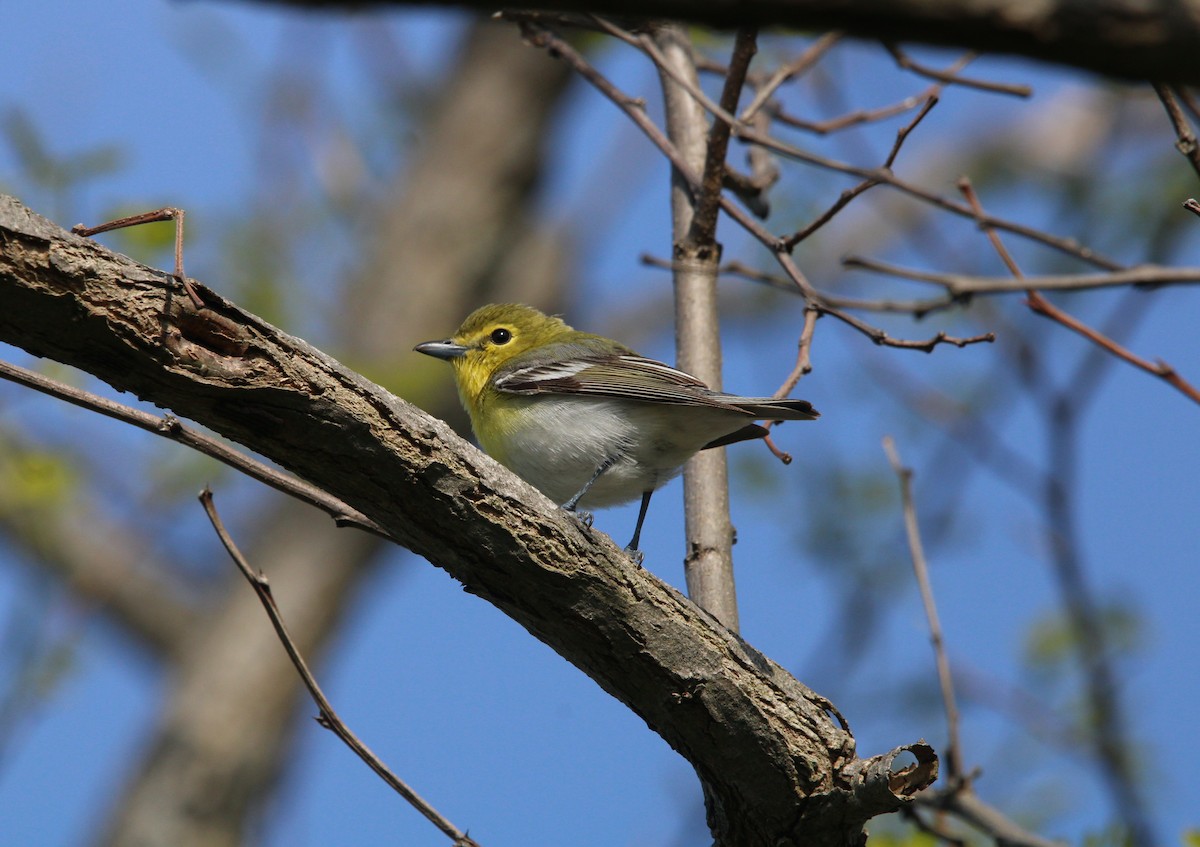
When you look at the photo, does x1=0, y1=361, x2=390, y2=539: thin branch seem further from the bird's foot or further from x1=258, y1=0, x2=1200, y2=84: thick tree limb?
x1=258, y1=0, x2=1200, y2=84: thick tree limb

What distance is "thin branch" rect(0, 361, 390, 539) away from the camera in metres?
2.61

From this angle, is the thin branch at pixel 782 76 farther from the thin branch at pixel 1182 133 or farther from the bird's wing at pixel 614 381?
the thin branch at pixel 1182 133

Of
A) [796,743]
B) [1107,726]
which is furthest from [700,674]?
[1107,726]

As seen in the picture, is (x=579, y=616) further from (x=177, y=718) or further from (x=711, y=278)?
(x=177, y=718)

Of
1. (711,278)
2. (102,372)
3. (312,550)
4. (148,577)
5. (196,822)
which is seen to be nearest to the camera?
(102,372)

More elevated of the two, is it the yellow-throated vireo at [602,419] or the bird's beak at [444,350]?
the bird's beak at [444,350]

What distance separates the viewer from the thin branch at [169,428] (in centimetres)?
261

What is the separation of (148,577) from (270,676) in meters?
4.00

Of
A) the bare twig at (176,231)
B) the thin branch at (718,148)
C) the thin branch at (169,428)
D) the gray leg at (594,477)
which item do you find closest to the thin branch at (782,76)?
the thin branch at (718,148)

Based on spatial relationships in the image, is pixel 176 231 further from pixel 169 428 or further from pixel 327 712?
pixel 327 712

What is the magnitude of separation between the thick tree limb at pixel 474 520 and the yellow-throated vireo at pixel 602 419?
1147mm

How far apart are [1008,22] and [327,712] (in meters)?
2.57

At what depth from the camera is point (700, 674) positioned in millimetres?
3164

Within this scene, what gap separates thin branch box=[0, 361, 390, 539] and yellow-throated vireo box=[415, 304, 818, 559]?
1.56 m
